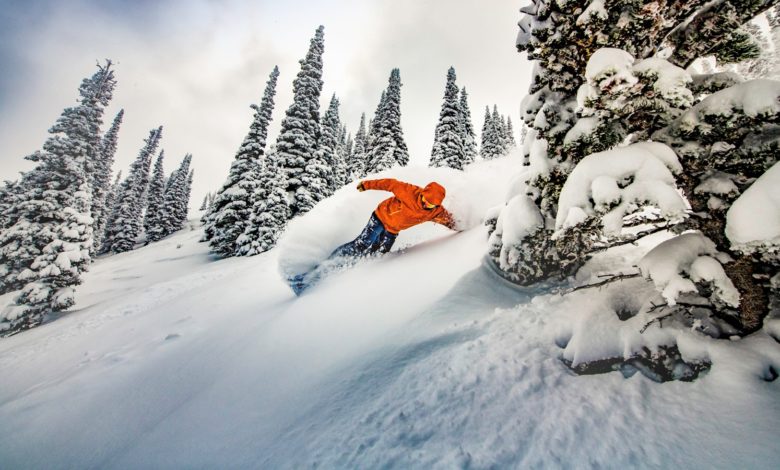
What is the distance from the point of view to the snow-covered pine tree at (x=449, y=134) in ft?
90.9

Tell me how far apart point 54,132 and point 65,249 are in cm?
885

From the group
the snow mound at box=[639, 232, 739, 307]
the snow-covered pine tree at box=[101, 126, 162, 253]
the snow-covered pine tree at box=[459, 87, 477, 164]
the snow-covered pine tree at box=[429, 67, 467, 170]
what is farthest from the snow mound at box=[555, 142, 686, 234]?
the snow-covered pine tree at box=[101, 126, 162, 253]

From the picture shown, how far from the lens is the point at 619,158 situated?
2205mm

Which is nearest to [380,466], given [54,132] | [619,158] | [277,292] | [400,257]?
[619,158]

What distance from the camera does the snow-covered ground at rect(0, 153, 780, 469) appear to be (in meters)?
1.91

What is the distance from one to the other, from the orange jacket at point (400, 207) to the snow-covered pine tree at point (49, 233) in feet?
65.7

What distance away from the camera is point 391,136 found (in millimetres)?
29266

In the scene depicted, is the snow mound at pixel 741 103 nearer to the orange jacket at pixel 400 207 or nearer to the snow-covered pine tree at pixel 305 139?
the orange jacket at pixel 400 207

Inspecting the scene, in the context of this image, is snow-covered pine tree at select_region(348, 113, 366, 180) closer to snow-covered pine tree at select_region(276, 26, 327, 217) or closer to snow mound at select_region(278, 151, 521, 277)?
snow-covered pine tree at select_region(276, 26, 327, 217)

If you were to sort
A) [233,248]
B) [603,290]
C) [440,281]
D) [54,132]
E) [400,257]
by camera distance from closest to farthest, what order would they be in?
[603,290] → [440,281] → [400,257] → [54,132] → [233,248]

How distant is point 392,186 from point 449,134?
2427 centimetres

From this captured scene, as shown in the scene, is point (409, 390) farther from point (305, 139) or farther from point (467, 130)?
point (467, 130)

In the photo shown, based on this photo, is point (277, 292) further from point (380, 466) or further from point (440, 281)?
point (380, 466)

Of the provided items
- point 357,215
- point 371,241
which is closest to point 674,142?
point 371,241
